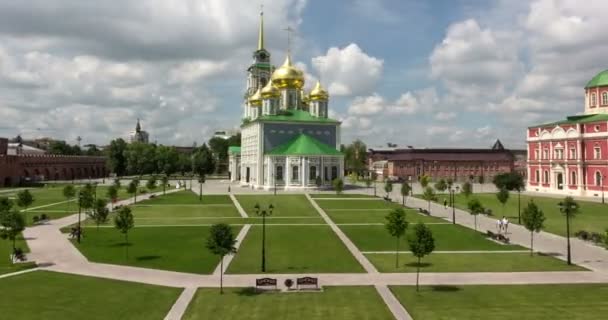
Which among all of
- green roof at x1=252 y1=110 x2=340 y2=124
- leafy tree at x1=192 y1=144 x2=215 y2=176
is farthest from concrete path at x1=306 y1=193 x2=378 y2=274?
leafy tree at x1=192 y1=144 x2=215 y2=176

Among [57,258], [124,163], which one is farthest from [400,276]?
[124,163]

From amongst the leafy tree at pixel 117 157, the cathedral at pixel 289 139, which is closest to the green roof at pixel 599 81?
the cathedral at pixel 289 139

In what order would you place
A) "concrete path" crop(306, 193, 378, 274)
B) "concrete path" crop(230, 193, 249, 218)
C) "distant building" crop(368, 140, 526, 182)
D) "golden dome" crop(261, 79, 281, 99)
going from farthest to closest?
"distant building" crop(368, 140, 526, 182) < "golden dome" crop(261, 79, 281, 99) < "concrete path" crop(230, 193, 249, 218) < "concrete path" crop(306, 193, 378, 274)

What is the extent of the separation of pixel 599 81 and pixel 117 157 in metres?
112

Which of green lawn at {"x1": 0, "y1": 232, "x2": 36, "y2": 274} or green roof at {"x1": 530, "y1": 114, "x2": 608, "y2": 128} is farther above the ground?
green roof at {"x1": 530, "y1": 114, "x2": 608, "y2": 128}

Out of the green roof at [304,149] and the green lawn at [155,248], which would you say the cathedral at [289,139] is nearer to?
the green roof at [304,149]

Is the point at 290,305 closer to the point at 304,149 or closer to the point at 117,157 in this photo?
the point at 304,149

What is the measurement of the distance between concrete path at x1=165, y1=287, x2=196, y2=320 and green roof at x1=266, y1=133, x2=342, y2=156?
189 feet

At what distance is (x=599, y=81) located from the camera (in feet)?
249

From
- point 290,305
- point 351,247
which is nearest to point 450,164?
point 351,247

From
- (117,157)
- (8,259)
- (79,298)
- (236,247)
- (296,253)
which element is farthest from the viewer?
(117,157)

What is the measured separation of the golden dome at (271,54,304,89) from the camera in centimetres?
9131

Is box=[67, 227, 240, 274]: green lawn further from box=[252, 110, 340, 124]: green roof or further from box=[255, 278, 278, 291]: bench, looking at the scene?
box=[252, 110, 340, 124]: green roof

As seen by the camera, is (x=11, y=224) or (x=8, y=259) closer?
(x=11, y=224)
